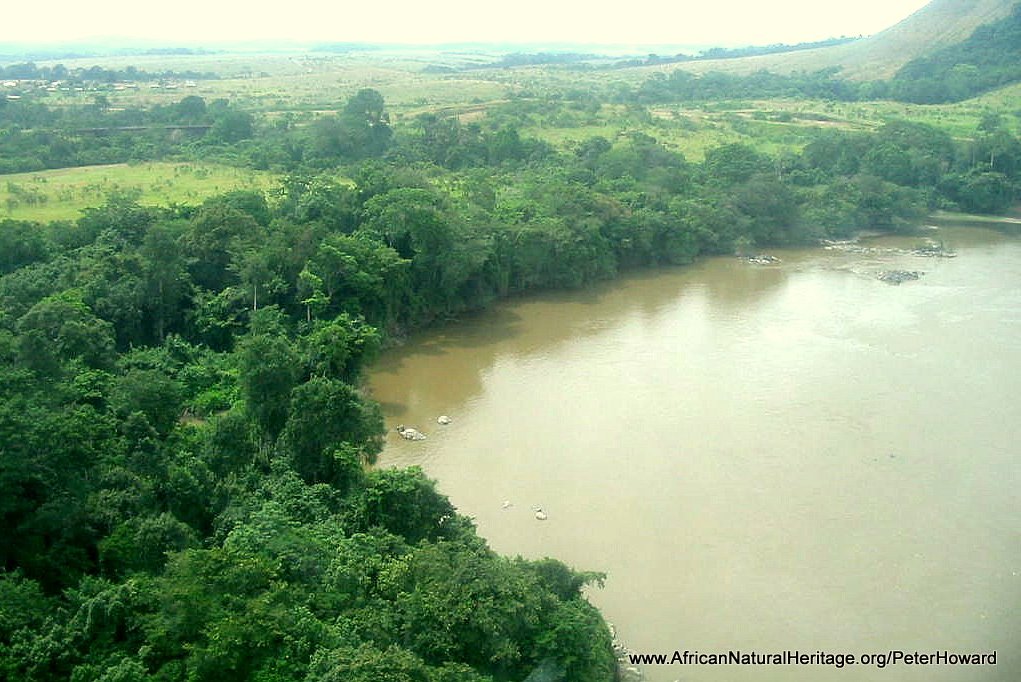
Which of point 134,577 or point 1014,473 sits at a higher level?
point 134,577

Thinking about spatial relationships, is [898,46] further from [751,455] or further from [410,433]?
[410,433]

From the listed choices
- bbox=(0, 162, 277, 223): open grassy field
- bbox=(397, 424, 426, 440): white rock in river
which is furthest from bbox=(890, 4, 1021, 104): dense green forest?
bbox=(397, 424, 426, 440): white rock in river

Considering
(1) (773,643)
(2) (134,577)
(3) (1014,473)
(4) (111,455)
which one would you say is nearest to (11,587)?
(2) (134,577)

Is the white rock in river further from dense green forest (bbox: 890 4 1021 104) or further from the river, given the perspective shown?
dense green forest (bbox: 890 4 1021 104)

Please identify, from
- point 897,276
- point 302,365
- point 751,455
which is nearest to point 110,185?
point 302,365

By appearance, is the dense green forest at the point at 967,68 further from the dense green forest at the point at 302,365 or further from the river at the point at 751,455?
the river at the point at 751,455

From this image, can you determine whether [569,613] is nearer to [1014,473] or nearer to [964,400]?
[1014,473]

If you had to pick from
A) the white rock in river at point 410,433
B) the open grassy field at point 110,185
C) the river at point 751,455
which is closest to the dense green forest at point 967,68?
the river at point 751,455
